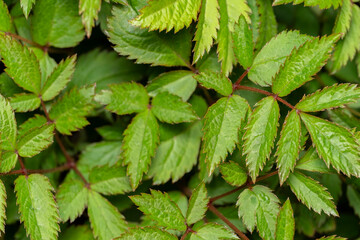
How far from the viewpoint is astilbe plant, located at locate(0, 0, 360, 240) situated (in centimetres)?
119

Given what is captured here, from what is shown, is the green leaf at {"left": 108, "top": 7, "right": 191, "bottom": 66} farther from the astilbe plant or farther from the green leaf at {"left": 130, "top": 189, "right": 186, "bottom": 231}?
the green leaf at {"left": 130, "top": 189, "right": 186, "bottom": 231}

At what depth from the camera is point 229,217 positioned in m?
1.43

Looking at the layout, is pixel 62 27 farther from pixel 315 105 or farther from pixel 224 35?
pixel 315 105

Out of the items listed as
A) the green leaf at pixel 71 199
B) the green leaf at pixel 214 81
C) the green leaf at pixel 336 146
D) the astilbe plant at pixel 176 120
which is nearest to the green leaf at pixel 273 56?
the astilbe plant at pixel 176 120

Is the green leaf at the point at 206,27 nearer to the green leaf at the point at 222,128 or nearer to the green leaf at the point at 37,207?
the green leaf at the point at 222,128

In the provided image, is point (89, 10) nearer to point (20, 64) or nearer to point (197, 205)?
point (20, 64)

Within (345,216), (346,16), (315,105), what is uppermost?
(346,16)

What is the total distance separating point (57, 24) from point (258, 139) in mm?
875

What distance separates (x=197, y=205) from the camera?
4.00ft

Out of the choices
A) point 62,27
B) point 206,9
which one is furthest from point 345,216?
Result: point 62,27

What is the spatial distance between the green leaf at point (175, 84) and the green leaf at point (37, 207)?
0.49 m

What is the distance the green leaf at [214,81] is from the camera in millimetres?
1259

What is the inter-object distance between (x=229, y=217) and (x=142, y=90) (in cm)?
57

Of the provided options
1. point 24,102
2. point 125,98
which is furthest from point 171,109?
point 24,102
